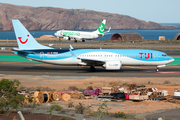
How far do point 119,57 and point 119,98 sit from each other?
64.5 ft

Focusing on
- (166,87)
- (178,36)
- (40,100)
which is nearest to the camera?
(40,100)

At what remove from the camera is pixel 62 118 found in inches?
708

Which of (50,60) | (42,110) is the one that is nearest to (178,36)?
(50,60)

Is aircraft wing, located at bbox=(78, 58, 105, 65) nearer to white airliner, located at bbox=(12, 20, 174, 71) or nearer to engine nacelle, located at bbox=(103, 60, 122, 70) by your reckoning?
white airliner, located at bbox=(12, 20, 174, 71)

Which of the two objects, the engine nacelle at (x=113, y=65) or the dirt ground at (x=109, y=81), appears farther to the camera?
the engine nacelle at (x=113, y=65)

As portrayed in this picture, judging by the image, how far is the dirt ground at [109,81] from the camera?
22516mm

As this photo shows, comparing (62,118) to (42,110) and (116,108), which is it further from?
(116,108)

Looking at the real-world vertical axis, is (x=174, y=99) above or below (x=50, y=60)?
below

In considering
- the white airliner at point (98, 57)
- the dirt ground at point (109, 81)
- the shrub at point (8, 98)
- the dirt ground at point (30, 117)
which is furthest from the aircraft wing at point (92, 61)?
the dirt ground at point (30, 117)

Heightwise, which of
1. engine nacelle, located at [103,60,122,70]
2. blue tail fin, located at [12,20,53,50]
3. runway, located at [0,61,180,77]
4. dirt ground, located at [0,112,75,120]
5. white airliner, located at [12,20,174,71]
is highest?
blue tail fin, located at [12,20,53,50]

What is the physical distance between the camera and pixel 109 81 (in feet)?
119

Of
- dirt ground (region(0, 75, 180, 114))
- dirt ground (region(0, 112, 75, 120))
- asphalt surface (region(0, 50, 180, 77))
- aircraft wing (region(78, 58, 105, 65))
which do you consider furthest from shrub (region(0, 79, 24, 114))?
aircraft wing (region(78, 58, 105, 65))

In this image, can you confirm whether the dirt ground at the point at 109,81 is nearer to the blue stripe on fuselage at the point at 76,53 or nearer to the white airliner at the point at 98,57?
the white airliner at the point at 98,57

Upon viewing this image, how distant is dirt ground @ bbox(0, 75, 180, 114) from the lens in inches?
886
